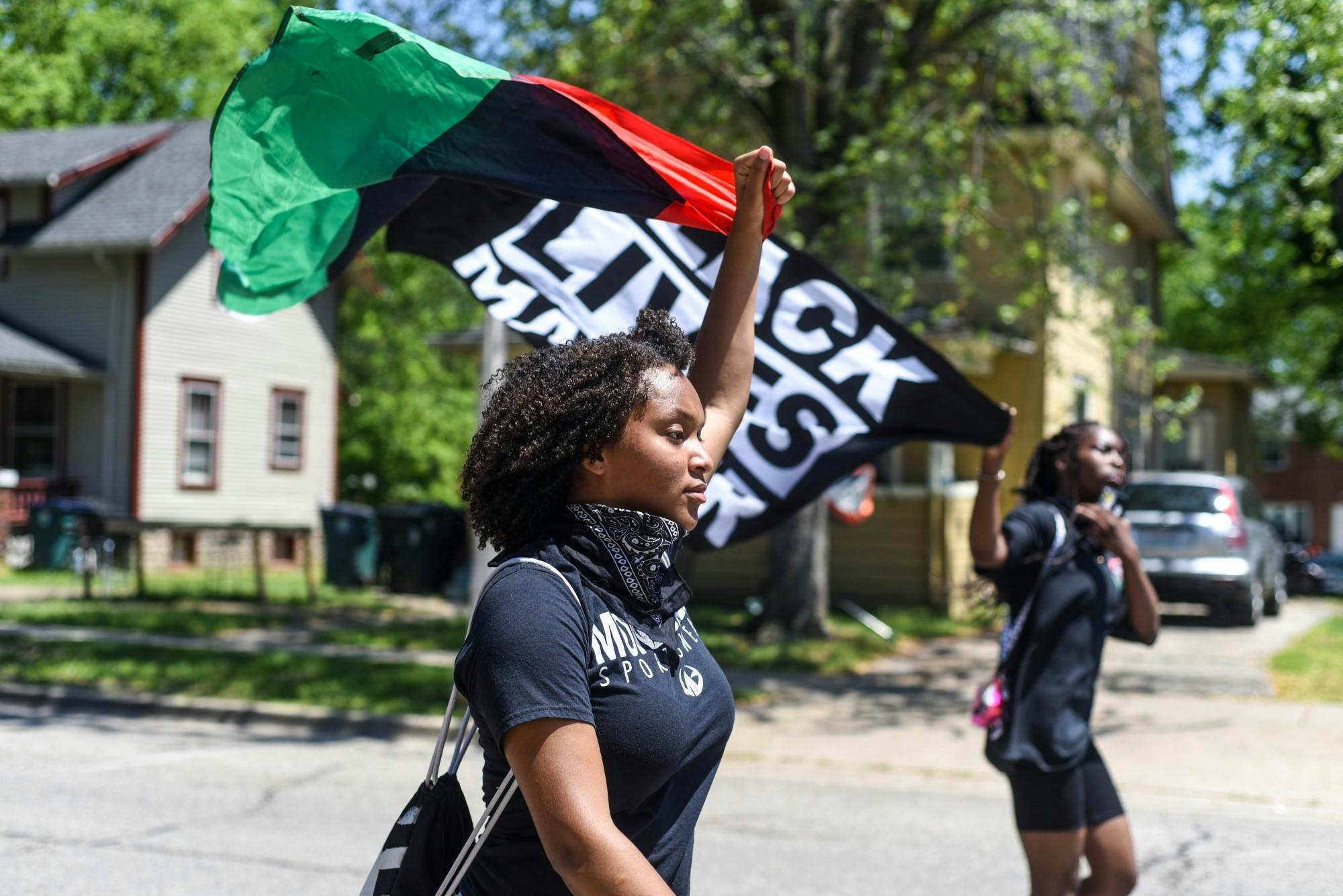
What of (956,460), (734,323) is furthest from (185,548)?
(734,323)

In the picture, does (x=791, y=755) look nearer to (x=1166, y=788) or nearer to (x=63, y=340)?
(x=1166, y=788)

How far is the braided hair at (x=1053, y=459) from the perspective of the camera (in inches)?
170

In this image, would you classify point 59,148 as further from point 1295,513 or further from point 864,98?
point 1295,513

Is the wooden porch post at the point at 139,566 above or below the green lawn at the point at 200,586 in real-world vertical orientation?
above

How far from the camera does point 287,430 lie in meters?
25.8

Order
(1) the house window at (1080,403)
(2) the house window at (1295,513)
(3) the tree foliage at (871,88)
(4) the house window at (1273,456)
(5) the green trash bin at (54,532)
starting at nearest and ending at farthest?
(3) the tree foliage at (871,88) → (1) the house window at (1080,403) → (5) the green trash bin at (54,532) → (4) the house window at (1273,456) → (2) the house window at (1295,513)

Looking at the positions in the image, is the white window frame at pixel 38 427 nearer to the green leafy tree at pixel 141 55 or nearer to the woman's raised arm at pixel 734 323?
the green leafy tree at pixel 141 55

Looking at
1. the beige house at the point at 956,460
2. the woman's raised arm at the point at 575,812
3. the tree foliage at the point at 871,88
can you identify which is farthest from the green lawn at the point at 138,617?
the woman's raised arm at the point at 575,812

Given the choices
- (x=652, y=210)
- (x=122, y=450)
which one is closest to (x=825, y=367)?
(x=652, y=210)

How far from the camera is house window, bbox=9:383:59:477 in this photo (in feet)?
75.1

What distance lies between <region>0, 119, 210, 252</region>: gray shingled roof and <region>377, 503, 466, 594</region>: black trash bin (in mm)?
6964

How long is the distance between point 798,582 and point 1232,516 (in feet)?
18.9

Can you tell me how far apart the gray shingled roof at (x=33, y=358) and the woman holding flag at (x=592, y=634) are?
20.7m

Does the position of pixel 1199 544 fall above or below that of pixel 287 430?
below
